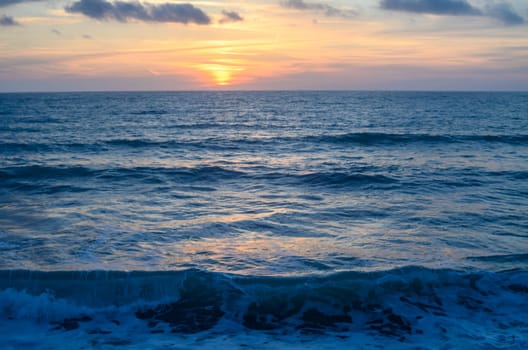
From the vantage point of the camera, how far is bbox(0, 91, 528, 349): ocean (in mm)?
6430

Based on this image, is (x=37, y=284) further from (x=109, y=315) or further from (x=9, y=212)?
(x=9, y=212)

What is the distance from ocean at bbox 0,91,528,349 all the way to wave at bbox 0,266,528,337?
26 mm

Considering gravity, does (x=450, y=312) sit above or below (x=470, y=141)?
below

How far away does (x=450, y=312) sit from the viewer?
270 inches

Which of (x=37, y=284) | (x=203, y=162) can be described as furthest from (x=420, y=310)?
(x=203, y=162)

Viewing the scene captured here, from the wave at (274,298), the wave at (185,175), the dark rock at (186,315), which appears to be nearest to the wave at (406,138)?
the wave at (185,175)

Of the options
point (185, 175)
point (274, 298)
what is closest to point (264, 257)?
point (274, 298)

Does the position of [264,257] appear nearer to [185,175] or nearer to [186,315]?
[186,315]

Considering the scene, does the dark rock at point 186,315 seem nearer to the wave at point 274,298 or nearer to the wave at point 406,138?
the wave at point 274,298

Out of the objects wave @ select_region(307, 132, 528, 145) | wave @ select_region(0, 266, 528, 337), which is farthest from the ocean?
wave @ select_region(307, 132, 528, 145)

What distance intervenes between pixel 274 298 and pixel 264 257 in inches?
59.2

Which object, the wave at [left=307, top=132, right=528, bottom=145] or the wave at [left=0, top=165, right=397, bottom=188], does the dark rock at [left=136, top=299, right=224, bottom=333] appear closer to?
the wave at [left=0, top=165, right=397, bottom=188]

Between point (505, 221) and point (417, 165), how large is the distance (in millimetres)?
8558

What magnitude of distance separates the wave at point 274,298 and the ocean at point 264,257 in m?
0.03
